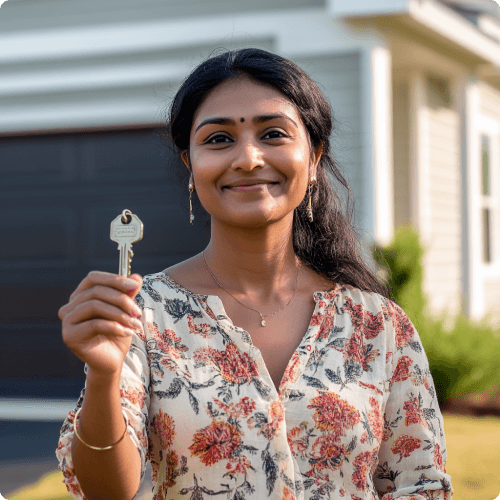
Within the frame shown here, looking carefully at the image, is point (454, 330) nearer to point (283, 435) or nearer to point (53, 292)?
point (53, 292)

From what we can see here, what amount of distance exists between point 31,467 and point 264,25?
3724mm

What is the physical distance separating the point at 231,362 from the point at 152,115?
4374 mm

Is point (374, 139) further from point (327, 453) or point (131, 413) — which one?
point (131, 413)

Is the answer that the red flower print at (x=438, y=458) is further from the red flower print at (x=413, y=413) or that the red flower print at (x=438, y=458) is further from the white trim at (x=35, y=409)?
the white trim at (x=35, y=409)

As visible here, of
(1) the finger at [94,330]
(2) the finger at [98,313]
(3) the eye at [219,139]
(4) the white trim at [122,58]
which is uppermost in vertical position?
(4) the white trim at [122,58]

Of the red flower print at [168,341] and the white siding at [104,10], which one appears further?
the white siding at [104,10]

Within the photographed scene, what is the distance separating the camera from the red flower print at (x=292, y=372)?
1692 millimetres

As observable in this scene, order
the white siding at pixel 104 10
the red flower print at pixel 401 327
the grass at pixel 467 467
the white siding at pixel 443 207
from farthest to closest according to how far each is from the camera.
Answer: the white siding at pixel 443 207 → the white siding at pixel 104 10 → the grass at pixel 467 467 → the red flower print at pixel 401 327

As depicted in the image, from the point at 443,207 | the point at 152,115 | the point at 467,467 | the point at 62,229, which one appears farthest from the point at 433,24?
the point at 62,229

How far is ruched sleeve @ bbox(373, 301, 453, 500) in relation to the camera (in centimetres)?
178

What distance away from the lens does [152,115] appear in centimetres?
579

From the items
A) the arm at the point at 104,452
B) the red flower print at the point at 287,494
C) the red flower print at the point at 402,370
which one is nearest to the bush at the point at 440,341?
→ the red flower print at the point at 402,370

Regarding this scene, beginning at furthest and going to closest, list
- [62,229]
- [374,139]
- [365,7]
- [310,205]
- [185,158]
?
1. [62,229]
2. [374,139]
3. [365,7]
4. [310,205]
5. [185,158]

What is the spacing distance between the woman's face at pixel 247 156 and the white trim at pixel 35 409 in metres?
4.70
